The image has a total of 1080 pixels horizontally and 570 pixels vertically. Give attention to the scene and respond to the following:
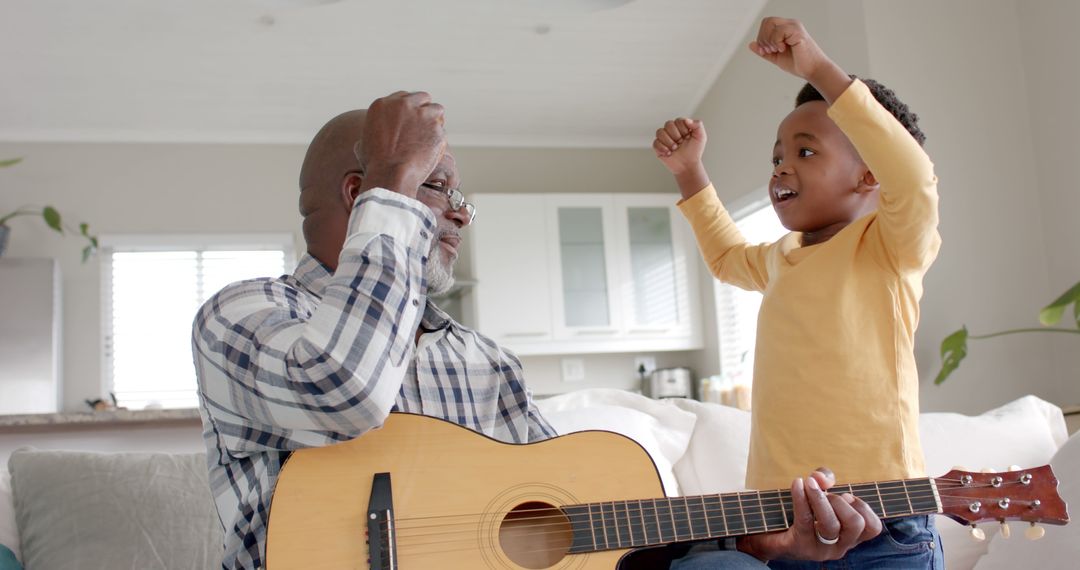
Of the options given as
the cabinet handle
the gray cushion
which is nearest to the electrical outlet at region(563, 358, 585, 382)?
the cabinet handle

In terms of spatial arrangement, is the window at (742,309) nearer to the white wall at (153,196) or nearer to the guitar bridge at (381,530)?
the white wall at (153,196)

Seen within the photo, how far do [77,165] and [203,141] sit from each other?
26.7 inches

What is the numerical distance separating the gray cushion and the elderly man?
1.78 feet

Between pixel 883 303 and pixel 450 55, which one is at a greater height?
pixel 450 55

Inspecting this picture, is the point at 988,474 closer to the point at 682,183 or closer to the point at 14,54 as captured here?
the point at 682,183

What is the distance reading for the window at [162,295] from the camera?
202 inches

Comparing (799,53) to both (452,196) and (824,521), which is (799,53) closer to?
(452,196)

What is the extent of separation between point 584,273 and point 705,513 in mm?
4153

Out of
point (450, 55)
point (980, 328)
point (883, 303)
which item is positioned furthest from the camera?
point (450, 55)

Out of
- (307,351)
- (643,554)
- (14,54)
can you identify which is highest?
(14,54)

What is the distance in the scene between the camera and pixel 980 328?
338 centimetres

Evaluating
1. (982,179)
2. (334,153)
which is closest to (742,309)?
(982,179)

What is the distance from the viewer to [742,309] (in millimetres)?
4887

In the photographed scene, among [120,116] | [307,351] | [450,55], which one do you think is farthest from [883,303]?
[120,116]
